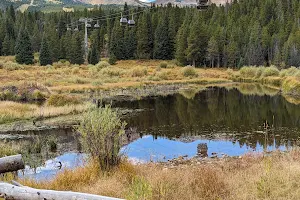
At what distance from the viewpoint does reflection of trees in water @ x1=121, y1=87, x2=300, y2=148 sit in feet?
64.5

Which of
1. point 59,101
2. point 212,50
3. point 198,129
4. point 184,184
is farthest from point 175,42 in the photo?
point 184,184

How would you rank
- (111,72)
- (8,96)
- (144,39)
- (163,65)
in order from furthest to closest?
(144,39) → (163,65) → (111,72) → (8,96)

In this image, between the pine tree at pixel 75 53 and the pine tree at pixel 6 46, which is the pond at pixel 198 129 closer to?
the pine tree at pixel 75 53

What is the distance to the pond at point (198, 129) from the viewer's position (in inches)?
605

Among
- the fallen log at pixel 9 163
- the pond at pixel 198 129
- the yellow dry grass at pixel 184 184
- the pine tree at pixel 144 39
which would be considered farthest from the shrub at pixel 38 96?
the pine tree at pixel 144 39

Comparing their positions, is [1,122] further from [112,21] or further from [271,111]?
[112,21]

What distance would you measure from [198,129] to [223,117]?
481cm

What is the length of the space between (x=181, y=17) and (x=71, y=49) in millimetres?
31199

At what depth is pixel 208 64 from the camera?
8062 cm

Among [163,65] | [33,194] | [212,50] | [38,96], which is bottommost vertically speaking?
[38,96]

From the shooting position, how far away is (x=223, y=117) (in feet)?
83.7

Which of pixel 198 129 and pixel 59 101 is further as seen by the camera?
Result: pixel 59 101

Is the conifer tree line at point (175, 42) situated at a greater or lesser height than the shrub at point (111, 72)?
greater

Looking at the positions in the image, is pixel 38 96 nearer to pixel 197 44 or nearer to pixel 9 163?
pixel 9 163
